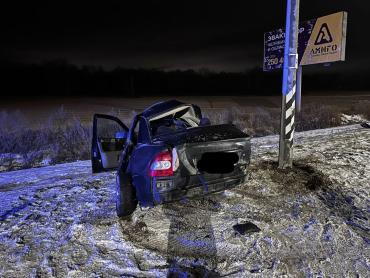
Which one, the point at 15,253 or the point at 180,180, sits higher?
the point at 180,180

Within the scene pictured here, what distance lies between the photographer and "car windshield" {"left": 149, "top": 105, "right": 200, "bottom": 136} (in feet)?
15.7

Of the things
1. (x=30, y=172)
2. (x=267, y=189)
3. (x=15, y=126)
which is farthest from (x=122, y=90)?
(x=267, y=189)

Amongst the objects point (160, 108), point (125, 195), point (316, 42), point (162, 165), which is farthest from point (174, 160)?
point (316, 42)

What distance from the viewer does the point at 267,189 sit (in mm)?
5680

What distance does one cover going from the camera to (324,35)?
15750 millimetres

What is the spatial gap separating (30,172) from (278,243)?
6812 mm

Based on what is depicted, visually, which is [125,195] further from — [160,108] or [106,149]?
[106,149]

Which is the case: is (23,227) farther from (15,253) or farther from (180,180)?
(180,180)

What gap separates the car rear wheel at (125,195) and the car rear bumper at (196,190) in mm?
556

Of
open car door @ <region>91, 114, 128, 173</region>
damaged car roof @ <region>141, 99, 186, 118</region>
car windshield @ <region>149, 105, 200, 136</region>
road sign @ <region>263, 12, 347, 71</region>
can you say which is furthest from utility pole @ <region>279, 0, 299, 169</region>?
road sign @ <region>263, 12, 347, 71</region>

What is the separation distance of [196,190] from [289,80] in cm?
317

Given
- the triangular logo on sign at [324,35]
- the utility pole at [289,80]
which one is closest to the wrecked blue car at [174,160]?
the utility pole at [289,80]

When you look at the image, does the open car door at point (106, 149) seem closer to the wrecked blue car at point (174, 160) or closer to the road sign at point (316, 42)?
the wrecked blue car at point (174, 160)

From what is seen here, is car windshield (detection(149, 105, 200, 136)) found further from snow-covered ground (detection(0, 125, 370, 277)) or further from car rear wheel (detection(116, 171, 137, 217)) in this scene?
snow-covered ground (detection(0, 125, 370, 277))
